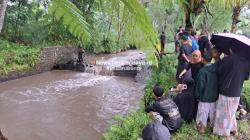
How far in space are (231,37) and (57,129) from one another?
4966mm

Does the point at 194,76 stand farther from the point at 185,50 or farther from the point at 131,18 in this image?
the point at 131,18

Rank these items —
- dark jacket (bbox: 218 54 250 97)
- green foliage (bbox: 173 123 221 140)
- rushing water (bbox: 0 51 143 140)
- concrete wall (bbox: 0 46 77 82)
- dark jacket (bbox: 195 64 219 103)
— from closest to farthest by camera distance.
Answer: dark jacket (bbox: 218 54 250 97) → dark jacket (bbox: 195 64 219 103) → green foliage (bbox: 173 123 221 140) → rushing water (bbox: 0 51 143 140) → concrete wall (bbox: 0 46 77 82)

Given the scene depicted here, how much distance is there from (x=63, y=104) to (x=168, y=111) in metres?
5.93

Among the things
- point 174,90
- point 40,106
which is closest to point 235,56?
point 174,90

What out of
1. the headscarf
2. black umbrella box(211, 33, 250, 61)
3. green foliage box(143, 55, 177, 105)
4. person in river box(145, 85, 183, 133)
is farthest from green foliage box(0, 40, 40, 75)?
black umbrella box(211, 33, 250, 61)

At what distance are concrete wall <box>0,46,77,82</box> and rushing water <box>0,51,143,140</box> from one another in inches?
11.0

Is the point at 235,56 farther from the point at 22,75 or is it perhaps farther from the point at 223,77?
the point at 22,75

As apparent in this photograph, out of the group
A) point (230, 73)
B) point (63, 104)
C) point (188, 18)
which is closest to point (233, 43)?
point (230, 73)

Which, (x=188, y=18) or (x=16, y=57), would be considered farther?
(x=16, y=57)

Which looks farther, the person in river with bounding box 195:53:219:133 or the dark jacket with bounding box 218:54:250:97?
the person in river with bounding box 195:53:219:133

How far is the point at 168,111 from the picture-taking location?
198 inches

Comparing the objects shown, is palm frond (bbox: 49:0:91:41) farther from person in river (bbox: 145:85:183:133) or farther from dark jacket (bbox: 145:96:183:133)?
dark jacket (bbox: 145:96:183:133)

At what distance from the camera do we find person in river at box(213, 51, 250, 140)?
4.78 meters

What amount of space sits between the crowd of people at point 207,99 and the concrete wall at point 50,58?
29.9 ft
